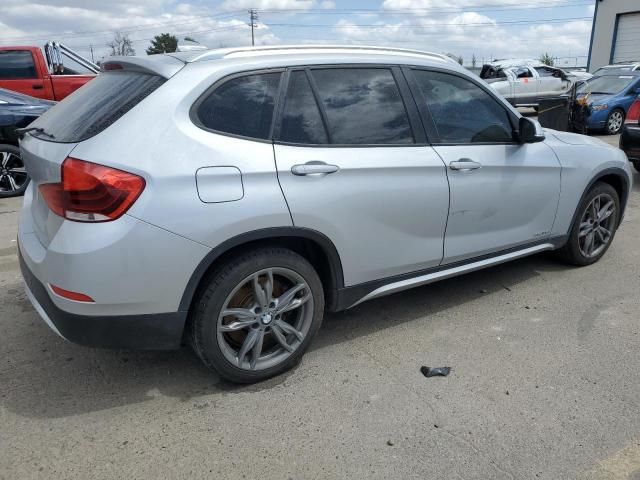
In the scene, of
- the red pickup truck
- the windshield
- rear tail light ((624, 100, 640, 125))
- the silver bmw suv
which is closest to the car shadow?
the silver bmw suv

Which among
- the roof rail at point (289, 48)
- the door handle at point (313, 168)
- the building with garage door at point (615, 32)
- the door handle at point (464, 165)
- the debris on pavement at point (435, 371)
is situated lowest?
the debris on pavement at point (435, 371)

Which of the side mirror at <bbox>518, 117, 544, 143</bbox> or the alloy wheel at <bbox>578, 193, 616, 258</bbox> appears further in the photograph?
the alloy wheel at <bbox>578, 193, 616, 258</bbox>

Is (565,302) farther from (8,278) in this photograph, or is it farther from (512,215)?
(8,278)

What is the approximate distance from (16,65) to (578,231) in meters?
10.3

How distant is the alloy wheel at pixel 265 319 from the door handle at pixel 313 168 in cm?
52

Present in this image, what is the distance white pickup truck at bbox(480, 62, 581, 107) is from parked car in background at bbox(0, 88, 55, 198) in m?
15.3

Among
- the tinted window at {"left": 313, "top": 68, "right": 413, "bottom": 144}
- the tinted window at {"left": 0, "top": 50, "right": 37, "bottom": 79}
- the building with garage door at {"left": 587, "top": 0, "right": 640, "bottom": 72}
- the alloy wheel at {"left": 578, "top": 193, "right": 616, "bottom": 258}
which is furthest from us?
the building with garage door at {"left": 587, "top": 0, "right": 640, "bottom": 72}

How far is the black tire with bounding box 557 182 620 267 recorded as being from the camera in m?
4.41

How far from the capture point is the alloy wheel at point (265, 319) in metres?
2.80

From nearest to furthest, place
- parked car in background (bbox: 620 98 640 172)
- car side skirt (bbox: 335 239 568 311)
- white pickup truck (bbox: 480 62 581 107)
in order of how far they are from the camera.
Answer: car side skirt (bbox: 335 239 568 311), parked car in background (bbox: 620 98 640 172), white pickup truck (bbox: 480 62 581 107)

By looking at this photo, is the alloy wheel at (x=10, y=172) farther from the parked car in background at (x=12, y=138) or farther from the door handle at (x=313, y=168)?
the door handle at (x=313, y=168)

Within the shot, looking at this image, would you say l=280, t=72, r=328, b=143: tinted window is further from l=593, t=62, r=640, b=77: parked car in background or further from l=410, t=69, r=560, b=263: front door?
l=593, t=62, r=640, b=77: parked car in background

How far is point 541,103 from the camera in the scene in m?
6.82

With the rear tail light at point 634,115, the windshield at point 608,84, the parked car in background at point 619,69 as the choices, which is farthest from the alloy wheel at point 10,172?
the parked car in background at point 619,69
